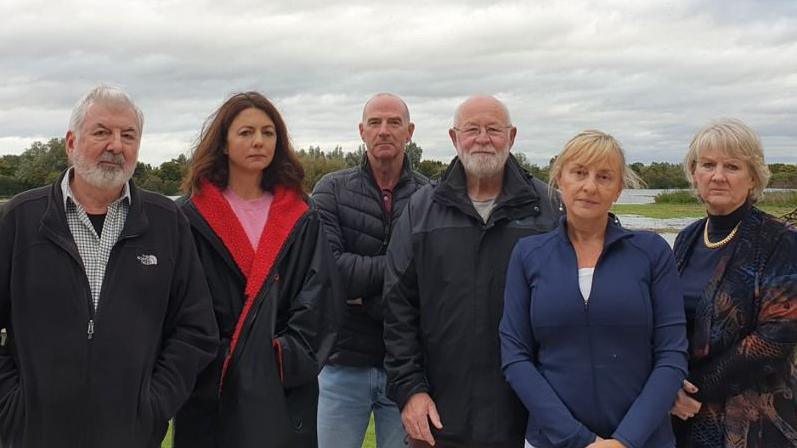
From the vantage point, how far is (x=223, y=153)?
3.89m

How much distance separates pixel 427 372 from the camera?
12.3 feet

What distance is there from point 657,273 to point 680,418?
2.58 ft

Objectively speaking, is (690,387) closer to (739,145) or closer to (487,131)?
(739,145)

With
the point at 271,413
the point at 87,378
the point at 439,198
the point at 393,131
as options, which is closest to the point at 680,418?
the point at 439,198

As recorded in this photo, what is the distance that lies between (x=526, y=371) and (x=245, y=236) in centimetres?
158

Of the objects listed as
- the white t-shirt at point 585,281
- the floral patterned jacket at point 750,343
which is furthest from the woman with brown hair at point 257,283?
the floral patterned jacket at point 750,343

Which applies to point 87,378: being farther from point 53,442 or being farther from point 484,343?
point 484,343

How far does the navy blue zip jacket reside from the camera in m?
3.07

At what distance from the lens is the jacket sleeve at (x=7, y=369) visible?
9.95 ft

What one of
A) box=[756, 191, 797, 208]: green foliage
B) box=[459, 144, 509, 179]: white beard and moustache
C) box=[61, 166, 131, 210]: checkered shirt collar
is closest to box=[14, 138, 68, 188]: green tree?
box=[61, 166, 131, 210]: checkered shirt collar

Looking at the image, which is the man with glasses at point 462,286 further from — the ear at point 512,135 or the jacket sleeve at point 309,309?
the jacket sleeve at point 309,309

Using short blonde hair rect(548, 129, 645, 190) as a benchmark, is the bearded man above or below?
below

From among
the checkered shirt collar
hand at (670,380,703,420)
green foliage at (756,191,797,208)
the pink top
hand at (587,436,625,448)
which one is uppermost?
the checkered shirt collar

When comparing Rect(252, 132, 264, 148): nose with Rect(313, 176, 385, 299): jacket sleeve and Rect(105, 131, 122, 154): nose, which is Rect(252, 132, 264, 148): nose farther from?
Rect(105, 131, 122, 154): nose
